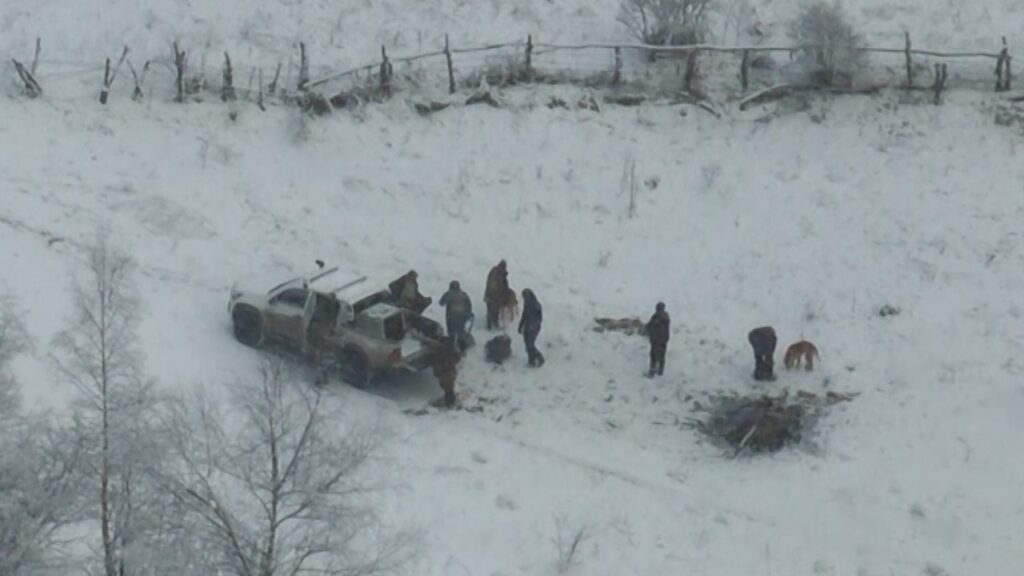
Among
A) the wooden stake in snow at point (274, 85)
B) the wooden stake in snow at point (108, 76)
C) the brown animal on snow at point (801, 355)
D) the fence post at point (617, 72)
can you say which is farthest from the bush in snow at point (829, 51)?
the wooden stake in snow at point (108, 76)

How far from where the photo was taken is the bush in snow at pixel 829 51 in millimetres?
27891

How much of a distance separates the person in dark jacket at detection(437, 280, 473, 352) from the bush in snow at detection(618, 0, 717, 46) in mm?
9333

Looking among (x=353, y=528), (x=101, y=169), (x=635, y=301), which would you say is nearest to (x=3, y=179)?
(x=101, y=169)

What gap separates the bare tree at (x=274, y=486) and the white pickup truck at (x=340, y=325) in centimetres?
683

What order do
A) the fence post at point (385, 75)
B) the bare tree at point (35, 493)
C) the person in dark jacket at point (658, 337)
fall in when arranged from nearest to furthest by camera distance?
the bare tree at point (35, 493)
the person in dark jacket at point (658, 337)
the fence post at point (385, 75)

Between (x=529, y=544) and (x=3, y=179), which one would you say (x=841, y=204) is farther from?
(x=3, y=179)

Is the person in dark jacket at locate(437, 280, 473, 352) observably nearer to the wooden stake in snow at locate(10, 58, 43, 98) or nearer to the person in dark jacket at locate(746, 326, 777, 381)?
the person in dark jacket at locate(746, 326, 777, 381)

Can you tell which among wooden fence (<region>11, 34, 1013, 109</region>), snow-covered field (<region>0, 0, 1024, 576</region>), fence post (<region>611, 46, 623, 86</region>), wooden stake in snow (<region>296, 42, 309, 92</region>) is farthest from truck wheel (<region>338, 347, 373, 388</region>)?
fence post (<region>611, 46, 623, 86</region>)

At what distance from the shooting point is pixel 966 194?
83.8 feet

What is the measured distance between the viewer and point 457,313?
2194cm

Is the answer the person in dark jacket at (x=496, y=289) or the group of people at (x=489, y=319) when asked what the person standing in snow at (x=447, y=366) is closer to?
the group of people at (x=489, y=319)

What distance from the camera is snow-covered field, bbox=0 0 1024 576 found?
61.6 feet

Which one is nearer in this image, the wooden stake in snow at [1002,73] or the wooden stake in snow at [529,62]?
the wooden stake in snow at [1002,73]

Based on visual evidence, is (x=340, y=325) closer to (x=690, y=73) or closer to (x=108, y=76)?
(x=108, y=76)
